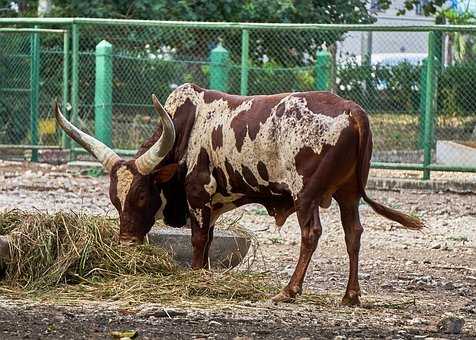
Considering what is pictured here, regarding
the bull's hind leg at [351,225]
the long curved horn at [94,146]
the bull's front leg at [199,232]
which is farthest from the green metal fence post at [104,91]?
the bull's hind leg at [351,225]

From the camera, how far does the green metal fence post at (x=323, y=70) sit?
17000 millimetres

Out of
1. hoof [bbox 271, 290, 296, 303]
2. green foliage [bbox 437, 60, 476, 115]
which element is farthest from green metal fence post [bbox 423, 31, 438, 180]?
hoof [bbox 271, 290, 296, 303]

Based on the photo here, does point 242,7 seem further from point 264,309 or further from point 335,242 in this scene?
point 264,309

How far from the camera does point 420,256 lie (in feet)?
38.1

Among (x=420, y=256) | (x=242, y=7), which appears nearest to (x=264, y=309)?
(x=420, y=256)

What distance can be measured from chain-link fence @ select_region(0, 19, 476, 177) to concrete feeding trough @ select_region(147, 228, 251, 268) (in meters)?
6.85

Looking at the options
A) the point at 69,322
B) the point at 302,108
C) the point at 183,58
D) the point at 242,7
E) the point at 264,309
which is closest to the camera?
the point at 69,322

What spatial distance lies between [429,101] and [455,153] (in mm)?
780

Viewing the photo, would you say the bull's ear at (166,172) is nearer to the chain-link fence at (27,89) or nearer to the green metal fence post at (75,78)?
the green metal fence post at (75,78)

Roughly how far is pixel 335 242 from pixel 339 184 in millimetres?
3829

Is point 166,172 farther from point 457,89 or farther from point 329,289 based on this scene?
point 457,89

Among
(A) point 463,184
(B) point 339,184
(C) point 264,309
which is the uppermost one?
(B) point 339,184

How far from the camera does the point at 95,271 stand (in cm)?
895

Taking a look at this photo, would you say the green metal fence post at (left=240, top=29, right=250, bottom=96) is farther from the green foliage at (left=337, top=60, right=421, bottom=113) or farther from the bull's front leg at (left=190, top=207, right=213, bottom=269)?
the bull's front leg at (left=190, top=207, right=213, bottom=269)
